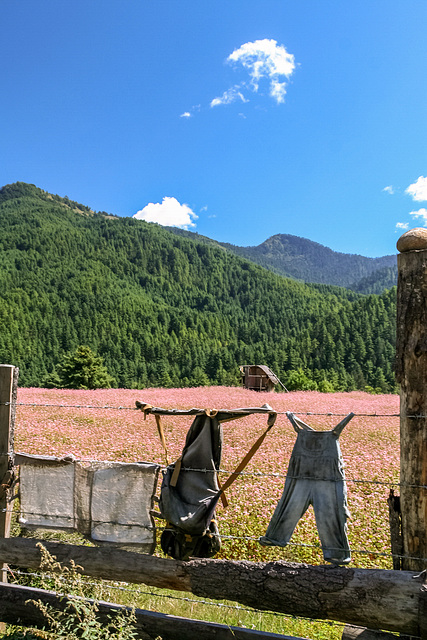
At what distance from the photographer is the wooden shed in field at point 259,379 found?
49375 millimetres

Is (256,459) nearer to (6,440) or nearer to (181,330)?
(6,440)

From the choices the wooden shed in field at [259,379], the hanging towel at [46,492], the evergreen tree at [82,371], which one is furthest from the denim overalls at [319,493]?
the wooden shed in field at [259,379]

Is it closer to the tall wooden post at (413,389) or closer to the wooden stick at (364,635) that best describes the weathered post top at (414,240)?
the tall wooden post at (413,389)

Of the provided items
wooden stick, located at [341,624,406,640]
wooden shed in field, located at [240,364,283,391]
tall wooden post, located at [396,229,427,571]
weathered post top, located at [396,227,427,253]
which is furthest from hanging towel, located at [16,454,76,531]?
wooden shed in field, located at [240,364,283,391]

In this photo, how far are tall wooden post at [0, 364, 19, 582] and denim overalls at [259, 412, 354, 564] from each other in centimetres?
255

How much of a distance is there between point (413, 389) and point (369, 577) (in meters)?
1.42

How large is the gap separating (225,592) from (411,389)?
2.17 meters

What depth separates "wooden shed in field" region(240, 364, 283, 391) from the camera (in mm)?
49375

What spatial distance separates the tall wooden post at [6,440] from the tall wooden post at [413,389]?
3580 millimetres

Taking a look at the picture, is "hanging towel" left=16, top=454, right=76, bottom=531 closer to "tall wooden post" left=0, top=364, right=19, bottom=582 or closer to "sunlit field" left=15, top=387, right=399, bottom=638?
"tall wooden post" left=0, top=364, right=19, bottom=582

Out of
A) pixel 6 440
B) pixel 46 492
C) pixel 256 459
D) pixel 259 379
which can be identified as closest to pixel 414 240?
pixel 46 492

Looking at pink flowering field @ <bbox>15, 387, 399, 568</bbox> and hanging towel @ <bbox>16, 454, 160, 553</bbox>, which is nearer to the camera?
hanging towel @ <bbox>16, 454, 160, 553</bbox>

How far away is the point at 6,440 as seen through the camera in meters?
4.44

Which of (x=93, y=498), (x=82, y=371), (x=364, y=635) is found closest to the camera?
(x=364, y=635)
